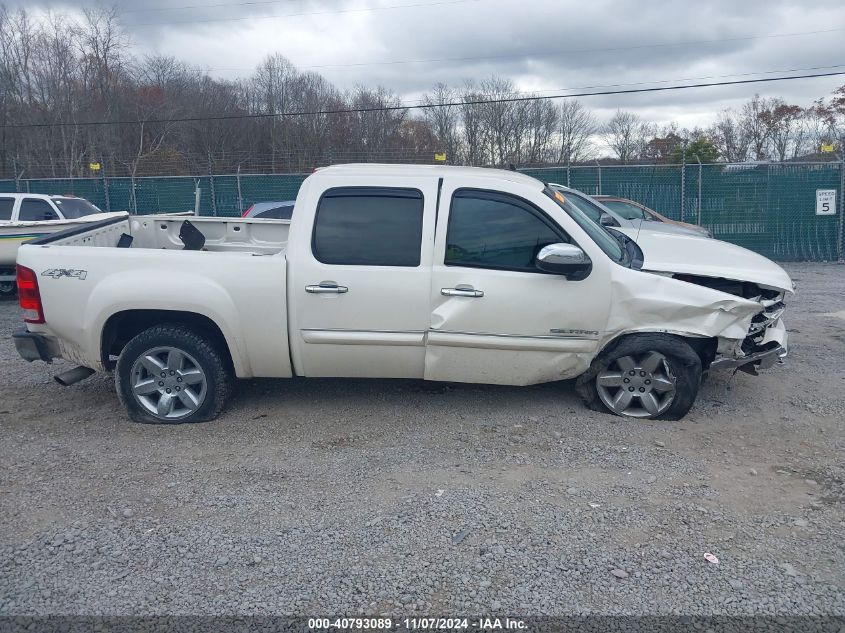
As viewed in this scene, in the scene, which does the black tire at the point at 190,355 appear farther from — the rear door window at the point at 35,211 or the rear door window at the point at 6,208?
the rear door window at the point at 6,208

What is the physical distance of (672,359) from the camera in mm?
5383

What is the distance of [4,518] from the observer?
411 centimetres

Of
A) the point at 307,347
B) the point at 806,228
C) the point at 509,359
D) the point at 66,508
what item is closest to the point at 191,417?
the point at 307,347

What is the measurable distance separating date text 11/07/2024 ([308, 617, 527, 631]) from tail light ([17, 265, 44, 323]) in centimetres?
359

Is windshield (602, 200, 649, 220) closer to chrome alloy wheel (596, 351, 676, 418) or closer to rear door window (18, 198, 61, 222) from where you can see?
chrome alloy wheel (596, 351, 676, 418)

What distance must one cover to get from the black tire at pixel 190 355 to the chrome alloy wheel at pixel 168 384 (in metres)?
0.03

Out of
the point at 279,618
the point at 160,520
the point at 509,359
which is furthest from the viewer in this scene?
the point at 509,359

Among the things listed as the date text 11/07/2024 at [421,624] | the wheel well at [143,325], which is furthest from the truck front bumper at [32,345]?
the date text 11/07/2024 at [421,624]

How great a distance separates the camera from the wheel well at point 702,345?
213 inches

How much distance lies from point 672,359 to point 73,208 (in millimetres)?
12826

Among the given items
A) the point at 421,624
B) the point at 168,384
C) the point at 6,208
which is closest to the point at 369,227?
the point at 168,384

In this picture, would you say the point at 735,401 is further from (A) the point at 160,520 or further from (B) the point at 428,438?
(A) the point at 160,520

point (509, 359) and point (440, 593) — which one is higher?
point (509, 359)

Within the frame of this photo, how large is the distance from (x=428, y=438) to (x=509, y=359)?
0.83m
